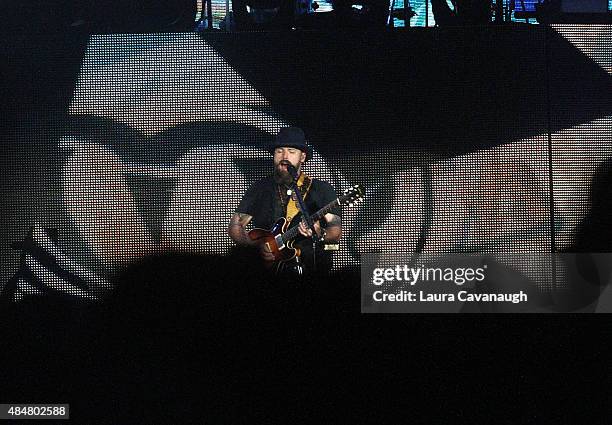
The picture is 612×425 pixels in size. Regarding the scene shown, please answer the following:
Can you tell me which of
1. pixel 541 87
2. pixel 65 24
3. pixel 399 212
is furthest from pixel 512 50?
pixel 65 24

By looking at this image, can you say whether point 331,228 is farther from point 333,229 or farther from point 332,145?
point 332,145

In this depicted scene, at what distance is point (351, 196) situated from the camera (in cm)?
371

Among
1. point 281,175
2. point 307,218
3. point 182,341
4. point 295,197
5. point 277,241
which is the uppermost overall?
point 281,175

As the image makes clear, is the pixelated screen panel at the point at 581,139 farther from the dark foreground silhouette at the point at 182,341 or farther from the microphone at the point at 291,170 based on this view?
the microphone at the point at 291,170

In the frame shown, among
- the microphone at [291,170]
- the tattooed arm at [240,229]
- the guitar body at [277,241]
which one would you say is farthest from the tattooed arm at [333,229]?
the tattooed arm at [240,229]

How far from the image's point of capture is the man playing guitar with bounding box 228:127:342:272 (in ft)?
12.1

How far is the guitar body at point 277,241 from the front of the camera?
369 cm

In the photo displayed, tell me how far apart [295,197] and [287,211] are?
0.28 ft

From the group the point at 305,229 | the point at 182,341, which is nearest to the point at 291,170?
the point at 305,229

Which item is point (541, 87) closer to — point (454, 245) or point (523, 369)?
point (454, 245)

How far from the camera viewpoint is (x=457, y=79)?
372 cm

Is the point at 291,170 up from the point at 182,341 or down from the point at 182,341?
up

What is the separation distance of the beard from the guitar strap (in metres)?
0.06

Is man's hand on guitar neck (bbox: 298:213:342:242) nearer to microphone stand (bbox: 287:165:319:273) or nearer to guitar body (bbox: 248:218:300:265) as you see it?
microphone stand (bbox: 287:165:319:273)
